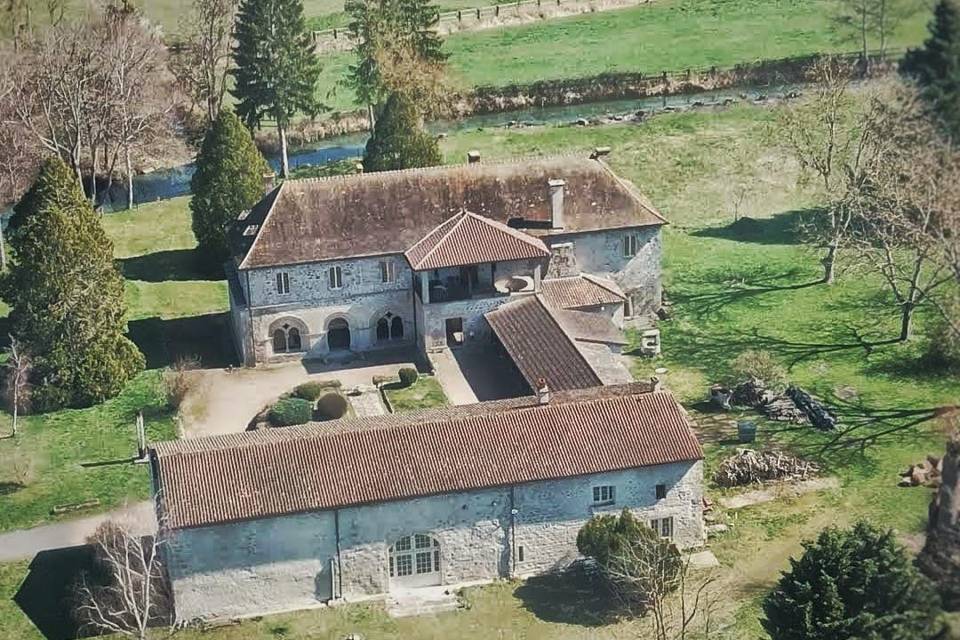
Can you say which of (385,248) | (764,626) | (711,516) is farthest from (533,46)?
(764,626)

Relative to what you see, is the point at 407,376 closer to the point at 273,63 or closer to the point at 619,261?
the point at 619,261

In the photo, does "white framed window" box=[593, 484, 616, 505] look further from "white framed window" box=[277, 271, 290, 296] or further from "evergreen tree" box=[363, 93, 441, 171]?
"evergreen tree" box=[363, 93, 441, 171]

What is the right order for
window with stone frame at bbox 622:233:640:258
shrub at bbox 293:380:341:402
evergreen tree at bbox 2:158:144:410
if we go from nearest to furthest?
evergreen tree at bbox 2:158:144:410, shrub at bbox 293:380:341:402, window with stone frame at bbox 622:233:640:258

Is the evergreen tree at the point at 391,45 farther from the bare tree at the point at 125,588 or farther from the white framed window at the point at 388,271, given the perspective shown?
the bare tree at the point at 125,588

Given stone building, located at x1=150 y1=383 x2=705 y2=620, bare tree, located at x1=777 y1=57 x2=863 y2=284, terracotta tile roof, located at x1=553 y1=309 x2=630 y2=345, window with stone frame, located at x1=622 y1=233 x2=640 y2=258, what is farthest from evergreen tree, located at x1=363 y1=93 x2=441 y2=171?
stone building, located at x1=150 y1=383 x2=705 y2=620

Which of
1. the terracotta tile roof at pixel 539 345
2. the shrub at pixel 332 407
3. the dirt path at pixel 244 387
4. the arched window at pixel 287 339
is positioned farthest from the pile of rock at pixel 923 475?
the arched window at pixel 287 339

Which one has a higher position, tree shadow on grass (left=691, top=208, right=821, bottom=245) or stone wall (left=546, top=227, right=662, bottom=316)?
stone wall (left=546, top=227, right=662, bottom=316)

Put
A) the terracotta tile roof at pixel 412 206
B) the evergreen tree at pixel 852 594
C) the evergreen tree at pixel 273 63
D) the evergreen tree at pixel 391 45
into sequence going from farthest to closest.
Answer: the evergreen tree at pixel 273 63
the evergreen tree at pixel 391 45
the terracotta tile roof at pixel 412 206
the evergreen tree at pixel 852 594

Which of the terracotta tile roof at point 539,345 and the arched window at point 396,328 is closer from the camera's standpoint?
the terracotta tile roof at point 539,345
